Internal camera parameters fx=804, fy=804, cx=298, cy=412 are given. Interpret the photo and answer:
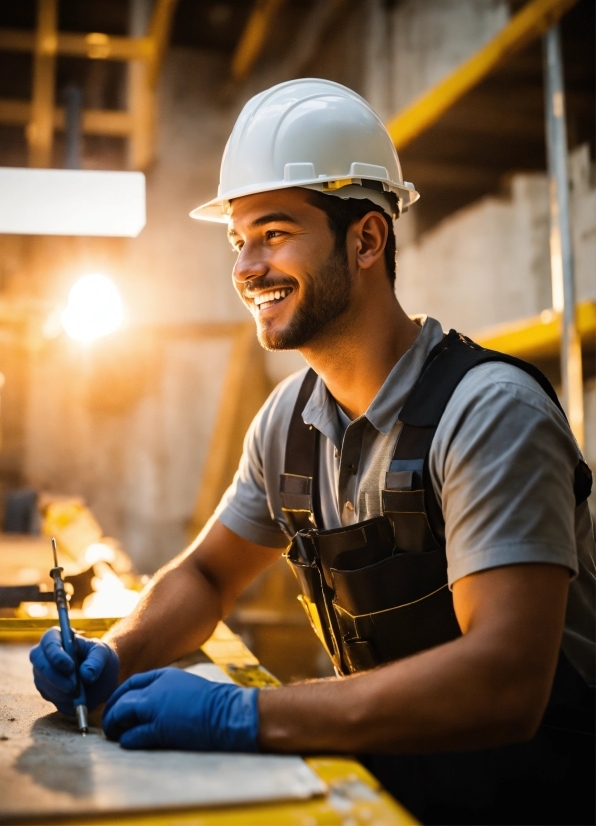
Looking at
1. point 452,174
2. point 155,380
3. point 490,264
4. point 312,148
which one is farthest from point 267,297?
point 155,380

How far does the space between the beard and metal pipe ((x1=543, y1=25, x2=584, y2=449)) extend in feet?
4.59

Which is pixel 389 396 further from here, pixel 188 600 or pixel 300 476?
pixel 188 600

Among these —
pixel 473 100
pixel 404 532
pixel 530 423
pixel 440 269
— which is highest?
pixel 473 100

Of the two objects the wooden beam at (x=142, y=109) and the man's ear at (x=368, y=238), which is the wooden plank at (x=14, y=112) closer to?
the wooden beam at (x=142, y=109)

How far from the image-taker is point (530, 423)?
148 centimetres

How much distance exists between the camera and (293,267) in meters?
1.90

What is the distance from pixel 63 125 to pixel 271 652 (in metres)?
4.76

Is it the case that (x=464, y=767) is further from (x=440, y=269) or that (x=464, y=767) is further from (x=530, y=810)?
(x=440, y=269)

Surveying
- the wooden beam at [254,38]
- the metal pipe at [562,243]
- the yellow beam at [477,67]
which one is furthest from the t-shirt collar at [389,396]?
the wooden beam at [254,38]

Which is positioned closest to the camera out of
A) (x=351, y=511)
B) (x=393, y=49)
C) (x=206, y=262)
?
(x=351, y=511)

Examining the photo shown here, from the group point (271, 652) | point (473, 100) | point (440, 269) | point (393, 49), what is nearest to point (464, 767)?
point (473, 100)

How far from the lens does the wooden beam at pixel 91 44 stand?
6.71 m

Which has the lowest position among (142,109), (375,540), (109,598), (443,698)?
(109,598)

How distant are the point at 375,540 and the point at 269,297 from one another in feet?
2.13
